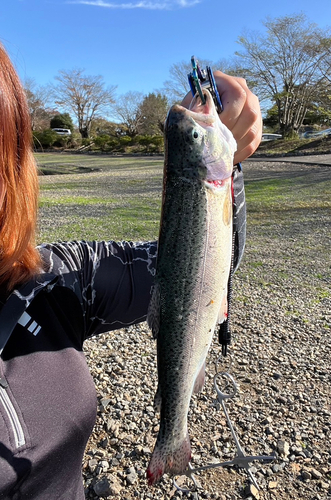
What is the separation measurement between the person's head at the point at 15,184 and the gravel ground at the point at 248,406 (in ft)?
6.91

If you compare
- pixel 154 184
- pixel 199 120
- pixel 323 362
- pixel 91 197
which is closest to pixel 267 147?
pixel 154 184

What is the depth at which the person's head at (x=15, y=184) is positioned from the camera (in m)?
1.54

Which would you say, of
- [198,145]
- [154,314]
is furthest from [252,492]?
[198,145]

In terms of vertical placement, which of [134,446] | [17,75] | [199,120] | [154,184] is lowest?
[134,446]

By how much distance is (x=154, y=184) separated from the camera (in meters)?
19.3

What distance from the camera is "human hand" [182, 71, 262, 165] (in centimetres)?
164

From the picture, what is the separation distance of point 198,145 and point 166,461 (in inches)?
51.8

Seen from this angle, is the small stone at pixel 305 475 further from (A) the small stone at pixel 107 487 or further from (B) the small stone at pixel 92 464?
(B) the small stone at pixel 92 464

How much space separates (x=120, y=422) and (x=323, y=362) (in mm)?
2526

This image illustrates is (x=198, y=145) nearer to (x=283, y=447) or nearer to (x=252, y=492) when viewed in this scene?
(x=252, y=492)

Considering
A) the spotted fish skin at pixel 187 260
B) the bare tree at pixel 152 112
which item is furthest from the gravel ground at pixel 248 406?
the bare tree at pixel 152 112

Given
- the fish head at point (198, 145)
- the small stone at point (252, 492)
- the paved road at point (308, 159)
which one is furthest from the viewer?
the paved road at point (308, 159)

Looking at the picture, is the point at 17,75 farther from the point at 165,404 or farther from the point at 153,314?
the point at 165,404

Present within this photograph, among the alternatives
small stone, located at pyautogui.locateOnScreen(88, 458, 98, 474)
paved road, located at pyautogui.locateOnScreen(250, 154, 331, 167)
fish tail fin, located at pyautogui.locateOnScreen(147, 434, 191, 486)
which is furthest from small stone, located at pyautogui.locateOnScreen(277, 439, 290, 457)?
paved road, located at pyautogui.locateOnScreen(250, 154, 331, 167)
